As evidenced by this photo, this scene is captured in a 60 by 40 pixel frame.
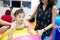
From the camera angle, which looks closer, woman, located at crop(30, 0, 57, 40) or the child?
the child

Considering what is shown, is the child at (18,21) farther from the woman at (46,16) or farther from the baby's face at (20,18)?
the woman at (46,16)

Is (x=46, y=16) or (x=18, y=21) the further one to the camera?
(x=46, y=16)

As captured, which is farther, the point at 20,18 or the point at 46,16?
the point at 46,16

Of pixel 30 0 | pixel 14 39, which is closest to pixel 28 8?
pixel 30 0

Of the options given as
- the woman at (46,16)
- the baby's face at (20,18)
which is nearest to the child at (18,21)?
the baby's face at (20,18)

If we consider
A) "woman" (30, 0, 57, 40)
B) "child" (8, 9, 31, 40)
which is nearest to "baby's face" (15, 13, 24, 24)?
"child" (8, 9, 31, 40)

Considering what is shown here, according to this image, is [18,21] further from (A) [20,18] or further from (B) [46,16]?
(B) [46,16]

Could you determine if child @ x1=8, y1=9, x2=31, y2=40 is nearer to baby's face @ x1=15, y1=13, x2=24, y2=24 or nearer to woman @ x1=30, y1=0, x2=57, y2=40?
baby's face @ x1=15, y1=13, x2=24, y2=24

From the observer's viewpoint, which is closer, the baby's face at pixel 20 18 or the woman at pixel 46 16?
the baby's face at pixel 20 18

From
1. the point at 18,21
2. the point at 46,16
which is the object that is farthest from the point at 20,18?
the point at 46,16

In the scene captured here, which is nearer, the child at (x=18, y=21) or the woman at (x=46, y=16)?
the child at (x=18, y=21)

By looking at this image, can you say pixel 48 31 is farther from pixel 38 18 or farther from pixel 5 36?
pixel 5 36

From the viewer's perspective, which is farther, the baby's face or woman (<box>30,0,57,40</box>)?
woman (<box>30,0,57,40</box>)

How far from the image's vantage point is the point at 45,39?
6.34 feet
